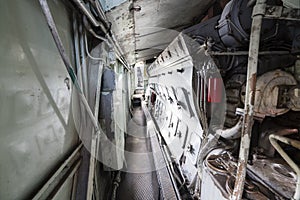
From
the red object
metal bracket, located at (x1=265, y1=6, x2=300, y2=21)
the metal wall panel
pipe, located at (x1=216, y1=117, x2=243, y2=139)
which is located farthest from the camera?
the red object

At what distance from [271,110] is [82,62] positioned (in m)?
1.55

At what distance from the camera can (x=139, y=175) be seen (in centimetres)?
278

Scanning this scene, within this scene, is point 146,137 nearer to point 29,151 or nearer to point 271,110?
point 271,110

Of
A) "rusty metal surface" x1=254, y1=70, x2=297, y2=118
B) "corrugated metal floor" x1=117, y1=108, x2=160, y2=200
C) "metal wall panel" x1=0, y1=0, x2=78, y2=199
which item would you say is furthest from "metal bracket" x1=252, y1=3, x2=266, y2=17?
"corrugated metal floor" x1=117, y1=108, x2=160, y2=200

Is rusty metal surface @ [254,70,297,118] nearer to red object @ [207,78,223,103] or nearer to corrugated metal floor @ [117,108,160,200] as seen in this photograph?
red object @ [207,78,223,103]

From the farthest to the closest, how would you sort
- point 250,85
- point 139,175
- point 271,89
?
point 139,175 → point 271,89 → point 250,85

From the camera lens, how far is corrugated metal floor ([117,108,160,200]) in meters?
2.34

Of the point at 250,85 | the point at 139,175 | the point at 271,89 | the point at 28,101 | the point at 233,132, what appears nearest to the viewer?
the point at 28,101

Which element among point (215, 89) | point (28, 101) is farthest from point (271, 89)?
point (28, 101)

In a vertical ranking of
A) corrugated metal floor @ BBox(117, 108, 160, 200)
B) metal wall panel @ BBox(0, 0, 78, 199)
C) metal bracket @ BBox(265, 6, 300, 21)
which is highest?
metal bracket @ BBox(265, 6, 300, 21)

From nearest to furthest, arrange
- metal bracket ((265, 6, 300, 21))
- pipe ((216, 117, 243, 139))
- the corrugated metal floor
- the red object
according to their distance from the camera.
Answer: metal bracket ((265, 6, 300, 21)) < pipe ((216, 117, 243, 139)) < the red object < the corrugated metal floor

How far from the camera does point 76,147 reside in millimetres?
1357

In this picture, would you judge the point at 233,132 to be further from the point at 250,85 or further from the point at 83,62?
the point at 83,62

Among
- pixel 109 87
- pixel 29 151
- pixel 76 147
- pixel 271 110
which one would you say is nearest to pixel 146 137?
pixel 109 87
